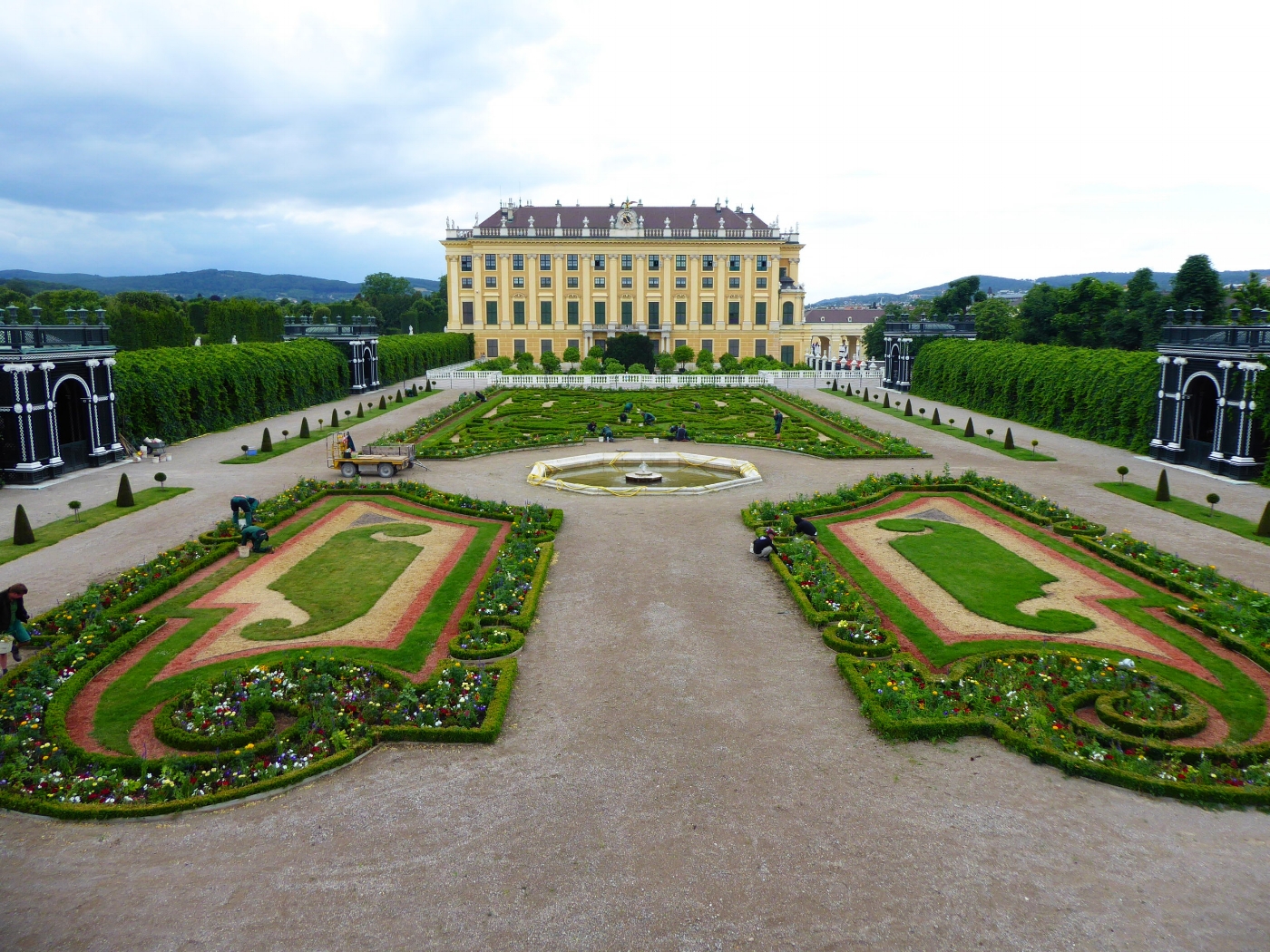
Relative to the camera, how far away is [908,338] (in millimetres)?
62281

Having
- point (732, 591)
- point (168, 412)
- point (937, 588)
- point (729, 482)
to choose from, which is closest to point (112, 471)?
point (168, 412)

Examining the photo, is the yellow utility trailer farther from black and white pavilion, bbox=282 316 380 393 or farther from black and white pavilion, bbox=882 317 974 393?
black and white pavilion, bbox=882 317 974 393

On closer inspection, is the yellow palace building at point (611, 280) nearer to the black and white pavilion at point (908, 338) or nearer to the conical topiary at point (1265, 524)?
the black and white pavilion at point (908, 338)

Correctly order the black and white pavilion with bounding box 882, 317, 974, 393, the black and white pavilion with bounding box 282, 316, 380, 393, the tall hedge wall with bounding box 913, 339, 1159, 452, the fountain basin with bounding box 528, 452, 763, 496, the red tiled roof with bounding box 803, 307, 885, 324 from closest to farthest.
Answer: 1. the fountain basin with bounding box 528, 452, 763, 496
2. the tall hedge wall with bounding box 913, 339, 1159, 452
3. the black and white pavilion with bounding box 282, 316, 380, 393
4. the black and white pavilion with bounding box 882, 317, 974, 393
5. the red tiled roof with bounding box 803, 307, 885, 324

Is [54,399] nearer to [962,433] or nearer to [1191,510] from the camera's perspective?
[1191,510]

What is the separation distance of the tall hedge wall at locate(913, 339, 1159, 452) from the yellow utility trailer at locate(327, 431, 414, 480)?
28.4 m

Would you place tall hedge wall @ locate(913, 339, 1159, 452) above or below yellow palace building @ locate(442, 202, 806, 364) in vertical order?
below

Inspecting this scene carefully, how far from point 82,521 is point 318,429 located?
19180 mm

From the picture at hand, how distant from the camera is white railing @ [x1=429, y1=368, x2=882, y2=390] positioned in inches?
2376

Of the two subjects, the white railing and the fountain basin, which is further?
the white railing

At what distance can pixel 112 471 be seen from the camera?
30891 millimetres

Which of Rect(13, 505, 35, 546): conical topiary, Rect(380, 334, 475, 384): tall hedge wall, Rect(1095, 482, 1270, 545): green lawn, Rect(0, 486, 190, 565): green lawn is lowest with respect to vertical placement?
Rect(1095, 482, 1270, 545): green lawn

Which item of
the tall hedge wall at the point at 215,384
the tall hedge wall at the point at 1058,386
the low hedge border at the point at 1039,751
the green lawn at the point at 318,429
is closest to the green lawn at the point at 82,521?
the green lawn at the point at 318,429

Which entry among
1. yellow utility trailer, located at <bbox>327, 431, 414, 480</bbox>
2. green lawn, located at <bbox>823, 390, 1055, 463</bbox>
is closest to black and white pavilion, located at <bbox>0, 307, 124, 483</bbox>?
yellow utility trailer, located at <bbox>327, 431, 414, 480</bbox>
